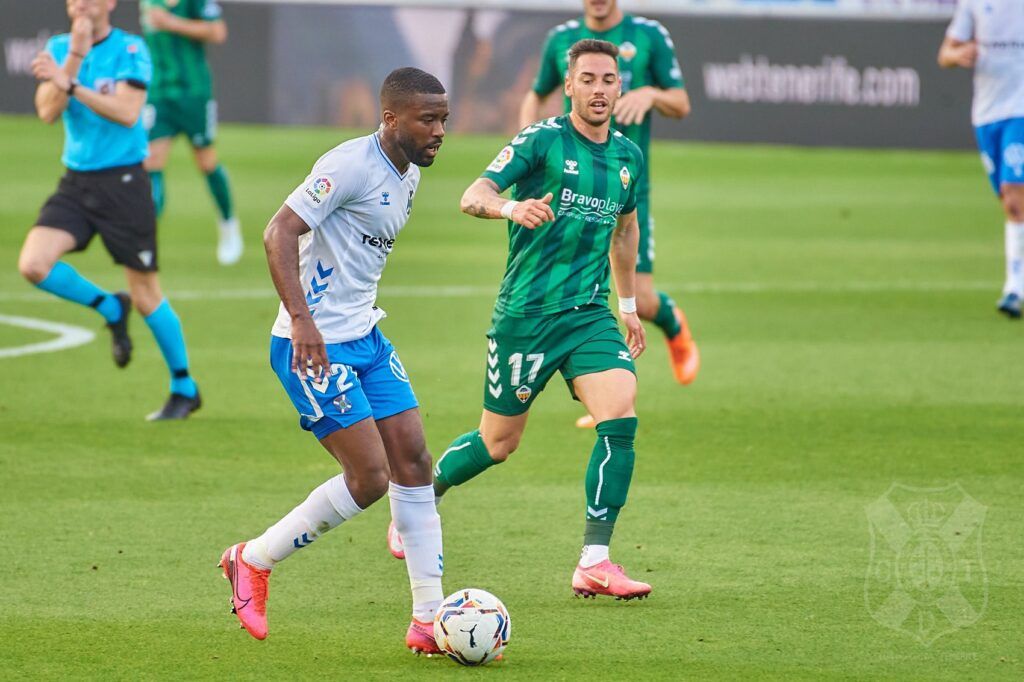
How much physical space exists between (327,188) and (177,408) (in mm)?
3970

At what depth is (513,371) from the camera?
6531 millimetres

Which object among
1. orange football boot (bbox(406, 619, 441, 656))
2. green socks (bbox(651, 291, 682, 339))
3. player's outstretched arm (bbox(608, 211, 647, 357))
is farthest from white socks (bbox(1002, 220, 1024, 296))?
orange football boot (bbox(406, 619, 441, 656))

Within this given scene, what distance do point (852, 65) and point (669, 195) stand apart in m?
6.06

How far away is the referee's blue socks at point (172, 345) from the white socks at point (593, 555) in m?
3.69

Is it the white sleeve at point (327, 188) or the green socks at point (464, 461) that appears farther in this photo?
the green socks at point (464, 461)

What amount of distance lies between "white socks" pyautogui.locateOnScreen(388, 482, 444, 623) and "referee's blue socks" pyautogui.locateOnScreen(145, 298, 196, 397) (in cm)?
368

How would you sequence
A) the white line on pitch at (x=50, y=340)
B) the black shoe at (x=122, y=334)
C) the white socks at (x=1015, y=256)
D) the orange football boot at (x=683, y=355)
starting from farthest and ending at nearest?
the white socks at (x=1015, y=256)
the white line on pitch at (x=50, y=340)
the orange football boot at (x=683, y=355)
the black shoe at (x=122, y=334)

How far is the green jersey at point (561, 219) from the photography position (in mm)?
6547

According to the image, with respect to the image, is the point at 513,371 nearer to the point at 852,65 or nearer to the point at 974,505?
the point at 974,505

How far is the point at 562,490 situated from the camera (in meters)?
7.78

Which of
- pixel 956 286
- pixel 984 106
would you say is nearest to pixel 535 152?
pixel 984 106

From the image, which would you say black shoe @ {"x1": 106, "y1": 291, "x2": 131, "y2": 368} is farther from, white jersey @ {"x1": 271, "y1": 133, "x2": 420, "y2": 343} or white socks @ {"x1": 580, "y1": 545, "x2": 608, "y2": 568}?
white socks @ {"x1": 580, "y1": 545, "x2": 608, "y2": 568}

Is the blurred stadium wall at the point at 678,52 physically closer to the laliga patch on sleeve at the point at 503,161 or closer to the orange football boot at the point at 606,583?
the laliga patch on sleeve at the point at 503,161

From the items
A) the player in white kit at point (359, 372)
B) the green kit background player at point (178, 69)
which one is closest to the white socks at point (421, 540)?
the player in white kit at point (359, 372)
